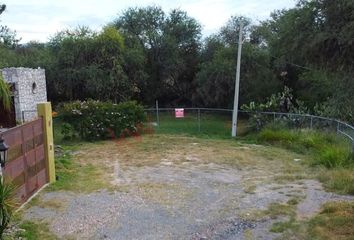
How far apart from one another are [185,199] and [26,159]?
316cm

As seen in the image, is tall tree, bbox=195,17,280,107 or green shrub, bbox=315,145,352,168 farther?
tall tree, bbox=195,17,280,107

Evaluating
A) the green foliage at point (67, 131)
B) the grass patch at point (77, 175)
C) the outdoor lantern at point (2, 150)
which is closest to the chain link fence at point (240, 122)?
the green foliage at point (67, 131)

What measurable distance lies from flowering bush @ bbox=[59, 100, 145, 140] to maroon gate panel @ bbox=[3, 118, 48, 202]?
315 inches

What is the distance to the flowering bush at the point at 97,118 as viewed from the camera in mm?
18016

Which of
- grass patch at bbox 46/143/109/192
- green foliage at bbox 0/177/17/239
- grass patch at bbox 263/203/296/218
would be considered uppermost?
green foliage at bbox 0/177/17/239

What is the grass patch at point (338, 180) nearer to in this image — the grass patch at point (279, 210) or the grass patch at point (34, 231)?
the grass patch at point (279, 210)

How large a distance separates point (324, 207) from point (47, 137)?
5.96 meters

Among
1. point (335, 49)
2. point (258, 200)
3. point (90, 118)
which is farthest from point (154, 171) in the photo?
point (335, 49)

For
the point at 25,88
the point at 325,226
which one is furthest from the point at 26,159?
the point at 25,88

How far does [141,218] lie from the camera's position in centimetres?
766

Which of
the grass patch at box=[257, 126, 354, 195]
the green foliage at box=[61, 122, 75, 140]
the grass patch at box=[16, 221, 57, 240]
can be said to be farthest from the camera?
the green foliage at box=[61, 122, 75, 140]

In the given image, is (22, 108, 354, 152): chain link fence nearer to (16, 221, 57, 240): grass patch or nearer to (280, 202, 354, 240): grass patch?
(280, 202, 354, 240): grass patch

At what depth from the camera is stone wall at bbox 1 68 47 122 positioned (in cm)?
2095

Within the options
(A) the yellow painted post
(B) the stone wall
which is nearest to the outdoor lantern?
(A) the yellow painted post
